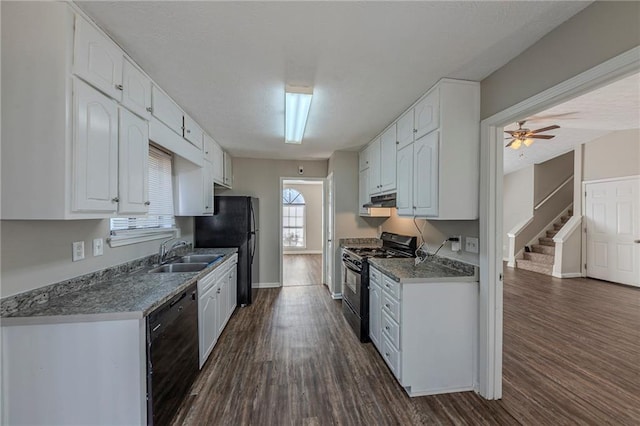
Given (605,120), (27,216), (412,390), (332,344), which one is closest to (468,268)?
(412,390)

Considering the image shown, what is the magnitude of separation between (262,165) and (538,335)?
4825 mm

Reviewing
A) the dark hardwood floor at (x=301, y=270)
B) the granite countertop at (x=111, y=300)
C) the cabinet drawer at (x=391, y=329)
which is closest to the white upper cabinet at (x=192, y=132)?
the granite countertop at (x=111, y=300)

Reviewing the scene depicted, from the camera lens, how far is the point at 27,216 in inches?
51.0

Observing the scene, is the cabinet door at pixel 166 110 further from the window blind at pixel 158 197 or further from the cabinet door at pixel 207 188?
the cabinet door at pixel 207 188

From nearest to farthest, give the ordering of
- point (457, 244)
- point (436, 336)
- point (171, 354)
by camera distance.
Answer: point (171, 354) → point (436, 336) → point (457, 244)

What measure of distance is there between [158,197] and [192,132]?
811 mm

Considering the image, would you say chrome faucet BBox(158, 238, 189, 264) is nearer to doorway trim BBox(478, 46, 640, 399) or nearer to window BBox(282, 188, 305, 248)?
doorway trim BBox(478, 46, 640, 399)

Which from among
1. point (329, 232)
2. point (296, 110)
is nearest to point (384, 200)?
point (296, 110)

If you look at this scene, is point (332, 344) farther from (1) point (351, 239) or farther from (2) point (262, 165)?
(2) point (262, 165)

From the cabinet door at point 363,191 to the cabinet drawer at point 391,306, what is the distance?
179 centimetres

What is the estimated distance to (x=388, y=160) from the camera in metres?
3.17

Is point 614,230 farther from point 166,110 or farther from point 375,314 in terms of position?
point 166,110

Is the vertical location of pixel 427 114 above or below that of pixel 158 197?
above

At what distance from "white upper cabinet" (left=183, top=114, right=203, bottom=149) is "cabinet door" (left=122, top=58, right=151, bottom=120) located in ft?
2.40
